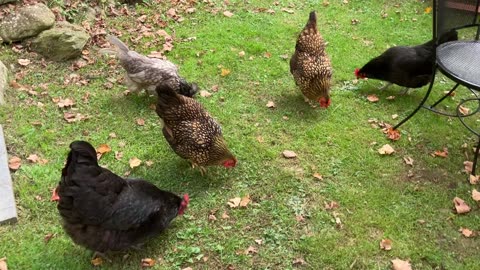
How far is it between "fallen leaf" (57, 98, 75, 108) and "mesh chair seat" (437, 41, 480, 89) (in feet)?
14.0

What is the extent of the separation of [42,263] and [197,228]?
4.43 ft

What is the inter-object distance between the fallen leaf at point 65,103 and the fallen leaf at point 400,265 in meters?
4.13

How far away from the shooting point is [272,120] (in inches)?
212

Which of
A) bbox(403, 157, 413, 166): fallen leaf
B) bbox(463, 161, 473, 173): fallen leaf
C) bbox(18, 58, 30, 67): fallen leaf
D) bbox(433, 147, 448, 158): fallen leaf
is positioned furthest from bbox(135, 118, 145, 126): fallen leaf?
bbox(463, 161, 473, 173): fallen leaf

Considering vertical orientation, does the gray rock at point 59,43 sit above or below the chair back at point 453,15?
below

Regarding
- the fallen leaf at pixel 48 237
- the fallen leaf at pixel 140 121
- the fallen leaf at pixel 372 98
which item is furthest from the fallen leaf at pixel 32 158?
the fallen leaf at pixel 372 98

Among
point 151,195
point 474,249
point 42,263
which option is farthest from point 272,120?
point 42,263

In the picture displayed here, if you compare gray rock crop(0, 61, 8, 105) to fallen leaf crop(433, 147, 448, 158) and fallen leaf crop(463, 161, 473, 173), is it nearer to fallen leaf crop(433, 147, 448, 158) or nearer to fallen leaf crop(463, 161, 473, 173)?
fallen leaf crop(433, 147, 448, 158)

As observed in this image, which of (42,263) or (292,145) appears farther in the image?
(292,145)

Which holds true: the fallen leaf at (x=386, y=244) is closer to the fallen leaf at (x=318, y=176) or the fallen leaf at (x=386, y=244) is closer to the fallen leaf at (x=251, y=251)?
the fallen leaf at (x=318, y=176)

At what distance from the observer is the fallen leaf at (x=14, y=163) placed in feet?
14.4

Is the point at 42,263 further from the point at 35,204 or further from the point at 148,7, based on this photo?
the point at 148,7

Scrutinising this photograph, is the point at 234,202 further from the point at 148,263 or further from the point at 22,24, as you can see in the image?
the point at 22,24

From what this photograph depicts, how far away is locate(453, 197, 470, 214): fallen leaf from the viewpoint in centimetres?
416
